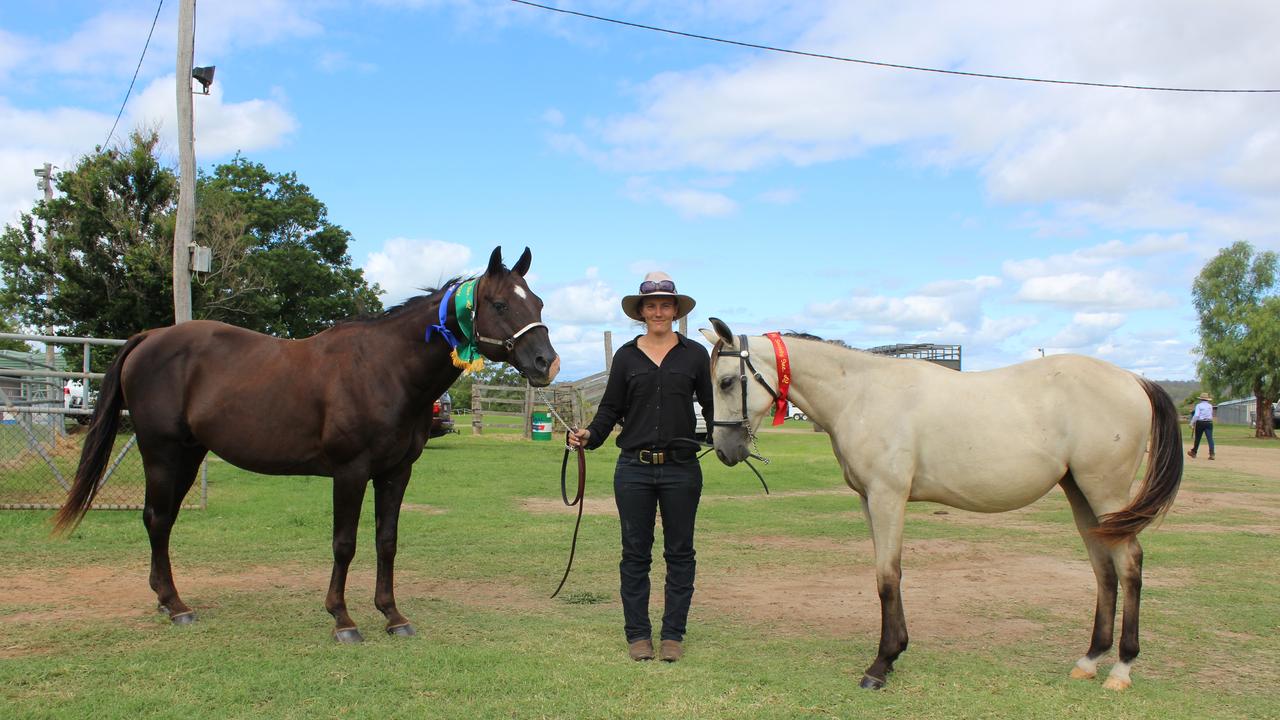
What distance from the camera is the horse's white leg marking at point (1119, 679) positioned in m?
4.39

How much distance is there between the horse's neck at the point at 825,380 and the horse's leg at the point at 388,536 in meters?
2.52

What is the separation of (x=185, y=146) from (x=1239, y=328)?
4216cm

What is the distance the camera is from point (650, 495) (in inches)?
197

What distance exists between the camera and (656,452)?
493 centimetres

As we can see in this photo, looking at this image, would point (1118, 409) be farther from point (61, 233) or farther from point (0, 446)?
point (61, 233)

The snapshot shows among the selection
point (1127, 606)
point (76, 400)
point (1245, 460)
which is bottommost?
point (1245, 460)

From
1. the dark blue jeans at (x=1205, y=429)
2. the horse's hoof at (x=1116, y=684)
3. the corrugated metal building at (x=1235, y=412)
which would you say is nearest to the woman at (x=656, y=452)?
the horse's hoof at (x=1116, y=684)

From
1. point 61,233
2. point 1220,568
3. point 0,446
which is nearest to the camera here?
point 1220,568

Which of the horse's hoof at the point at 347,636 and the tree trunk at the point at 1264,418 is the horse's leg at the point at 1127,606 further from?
the tree trunk at the point at 1264,418

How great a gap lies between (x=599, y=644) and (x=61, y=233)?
20.7 metres

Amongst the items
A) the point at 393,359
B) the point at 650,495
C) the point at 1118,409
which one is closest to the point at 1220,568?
the point at 1118,409

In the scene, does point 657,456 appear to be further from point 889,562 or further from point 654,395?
point 889,562

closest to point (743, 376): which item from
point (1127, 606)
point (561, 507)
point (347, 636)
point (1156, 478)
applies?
point (1156, 478)

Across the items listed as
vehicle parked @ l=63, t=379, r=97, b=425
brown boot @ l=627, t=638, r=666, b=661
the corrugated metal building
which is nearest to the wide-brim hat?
brown boot @ l=627, t=638, r=666, b=661
